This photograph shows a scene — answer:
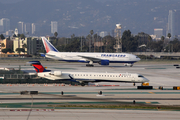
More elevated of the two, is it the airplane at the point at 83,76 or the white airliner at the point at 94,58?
the white airliner at the point at 94,58

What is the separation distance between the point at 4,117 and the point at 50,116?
4.48 m

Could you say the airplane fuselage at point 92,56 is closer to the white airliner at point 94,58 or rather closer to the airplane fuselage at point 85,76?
the white airliner at point 94,58

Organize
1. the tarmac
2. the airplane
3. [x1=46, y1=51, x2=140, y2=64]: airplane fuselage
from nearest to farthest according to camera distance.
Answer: the tarmac → the airplane → [x1=46, y1=51, x2=140, y2=64]: airplane fuselage

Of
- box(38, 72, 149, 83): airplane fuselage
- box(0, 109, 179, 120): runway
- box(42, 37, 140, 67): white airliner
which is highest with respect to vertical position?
box(42, 37, 140, 67): white airliner

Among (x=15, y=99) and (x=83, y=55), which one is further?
(x=83, y=55)

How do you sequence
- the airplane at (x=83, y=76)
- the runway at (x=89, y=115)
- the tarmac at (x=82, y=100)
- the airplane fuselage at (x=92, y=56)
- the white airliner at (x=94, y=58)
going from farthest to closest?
1. the airplane fuselage at (x=92, y=56)
2. the white airliner at (x=94, y=58)
3. the airplane at (x=83, y=76)
4. the tarmac at (x=82, y=100)
5. the runway at (x=89, y=115)

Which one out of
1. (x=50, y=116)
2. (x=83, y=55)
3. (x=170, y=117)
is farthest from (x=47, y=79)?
(x=83, y=55)

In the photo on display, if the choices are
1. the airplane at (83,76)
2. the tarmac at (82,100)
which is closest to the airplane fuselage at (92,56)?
the tarmac at (82,100)

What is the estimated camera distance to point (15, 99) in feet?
121

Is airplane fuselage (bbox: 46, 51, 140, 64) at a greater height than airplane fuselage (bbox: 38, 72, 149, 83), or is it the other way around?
airplane fuselage (bbox: 46, 51, 140, 64)

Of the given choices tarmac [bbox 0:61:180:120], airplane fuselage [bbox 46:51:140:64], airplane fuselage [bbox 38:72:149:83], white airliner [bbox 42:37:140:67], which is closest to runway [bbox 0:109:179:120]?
tarmac [bbox 0:61:180:120]

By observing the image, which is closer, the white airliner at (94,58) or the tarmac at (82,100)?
the tarmac at (82,100)

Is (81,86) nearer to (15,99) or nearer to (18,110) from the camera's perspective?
(15,99)

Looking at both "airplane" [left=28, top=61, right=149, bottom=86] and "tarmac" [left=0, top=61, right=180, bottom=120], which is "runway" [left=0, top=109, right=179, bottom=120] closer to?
"tarmac" [left=0, top=61, right=180, bottom=120]
